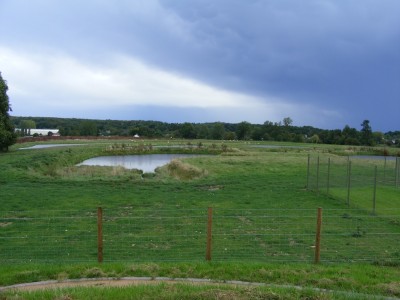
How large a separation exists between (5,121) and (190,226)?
1310 inches

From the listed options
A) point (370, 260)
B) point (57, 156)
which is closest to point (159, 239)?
point (370, 260)

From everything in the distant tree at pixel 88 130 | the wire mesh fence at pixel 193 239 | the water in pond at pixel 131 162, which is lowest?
the water in pond at pixel 131 162

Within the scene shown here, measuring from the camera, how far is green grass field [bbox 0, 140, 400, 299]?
9.06m

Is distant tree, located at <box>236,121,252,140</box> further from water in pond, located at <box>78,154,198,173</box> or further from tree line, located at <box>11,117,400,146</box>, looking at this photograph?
water in pond, located at <box>78,154,198,173</box>

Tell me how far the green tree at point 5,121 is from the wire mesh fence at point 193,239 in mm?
26349

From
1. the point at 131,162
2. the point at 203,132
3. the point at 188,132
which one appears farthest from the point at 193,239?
the point at 203,132

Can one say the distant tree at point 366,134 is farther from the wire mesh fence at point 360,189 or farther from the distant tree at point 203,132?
the wire mesh fence at point 360,189

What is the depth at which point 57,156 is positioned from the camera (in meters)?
41.0

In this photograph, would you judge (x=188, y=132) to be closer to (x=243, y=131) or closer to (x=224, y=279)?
(x=243, y=131)

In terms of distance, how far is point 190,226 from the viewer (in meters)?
14.1

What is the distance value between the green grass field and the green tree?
41.2 ft

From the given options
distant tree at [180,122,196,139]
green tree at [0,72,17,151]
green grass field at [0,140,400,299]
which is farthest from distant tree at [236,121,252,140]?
green grass field at [0,140,400,299]

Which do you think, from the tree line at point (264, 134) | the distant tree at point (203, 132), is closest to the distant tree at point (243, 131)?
the tree line at point (264, 134)

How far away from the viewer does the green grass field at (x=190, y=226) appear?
29.7 ft
